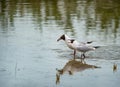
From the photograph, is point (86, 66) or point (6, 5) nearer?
point (86, 66)

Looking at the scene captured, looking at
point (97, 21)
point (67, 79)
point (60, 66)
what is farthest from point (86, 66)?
point (97, 21)

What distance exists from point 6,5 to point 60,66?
11646 mm

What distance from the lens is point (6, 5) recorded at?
20.9 meters

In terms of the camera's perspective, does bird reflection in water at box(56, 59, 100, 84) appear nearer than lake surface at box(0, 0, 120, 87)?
No

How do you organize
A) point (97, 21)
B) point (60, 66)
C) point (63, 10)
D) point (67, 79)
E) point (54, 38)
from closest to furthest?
point (67, 79)
point (60, 66)
point (54, 38)
point (97, 21)
point (63, 10)

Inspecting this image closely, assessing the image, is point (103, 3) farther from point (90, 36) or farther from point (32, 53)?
point (32, 53)

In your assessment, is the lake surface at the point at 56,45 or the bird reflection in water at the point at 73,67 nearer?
the lake surface at the point at 56,45

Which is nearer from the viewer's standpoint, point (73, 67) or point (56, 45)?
point (73, 67)

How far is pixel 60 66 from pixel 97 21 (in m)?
6.14

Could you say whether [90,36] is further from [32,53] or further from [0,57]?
[0,57]

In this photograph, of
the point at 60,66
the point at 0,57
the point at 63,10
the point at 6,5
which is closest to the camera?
the point at 60,66

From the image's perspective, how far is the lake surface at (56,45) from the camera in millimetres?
8586

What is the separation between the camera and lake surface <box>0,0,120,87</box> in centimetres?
859

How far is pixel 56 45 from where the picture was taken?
11.9 metres
